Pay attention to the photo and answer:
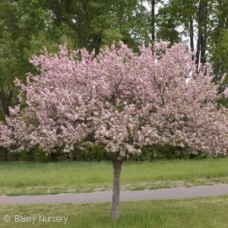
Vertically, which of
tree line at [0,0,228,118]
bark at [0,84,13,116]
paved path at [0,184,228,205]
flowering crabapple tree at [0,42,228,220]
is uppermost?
tree line at [0,0,228,118]

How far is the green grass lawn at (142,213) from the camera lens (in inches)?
342

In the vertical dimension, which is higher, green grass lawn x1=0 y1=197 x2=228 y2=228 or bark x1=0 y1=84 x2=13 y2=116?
bark x1=0 y1=84 x2=13 y2=116

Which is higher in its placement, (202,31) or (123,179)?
(202,31)

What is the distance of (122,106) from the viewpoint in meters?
8.16

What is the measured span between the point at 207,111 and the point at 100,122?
6.53ft

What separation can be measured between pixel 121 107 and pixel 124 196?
4.70 metres

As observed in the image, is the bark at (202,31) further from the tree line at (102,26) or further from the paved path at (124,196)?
the paved path at (124,196)

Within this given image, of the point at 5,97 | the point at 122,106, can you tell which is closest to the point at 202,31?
the point at 5,97

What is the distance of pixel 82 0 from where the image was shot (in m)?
27.3

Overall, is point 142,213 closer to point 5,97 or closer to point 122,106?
point 122,106

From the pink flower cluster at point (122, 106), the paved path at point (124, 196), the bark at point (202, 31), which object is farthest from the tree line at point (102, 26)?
the pink flower cluster at point (122, 106)

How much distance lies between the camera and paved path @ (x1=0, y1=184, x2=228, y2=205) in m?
12.0

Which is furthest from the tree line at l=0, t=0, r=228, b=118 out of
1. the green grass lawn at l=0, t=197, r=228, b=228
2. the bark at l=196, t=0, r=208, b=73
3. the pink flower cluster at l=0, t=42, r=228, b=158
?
the pink flower cluster at l=0, t=42, r=228, b=158

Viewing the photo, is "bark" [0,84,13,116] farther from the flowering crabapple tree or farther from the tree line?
the flowering crabapple tree
